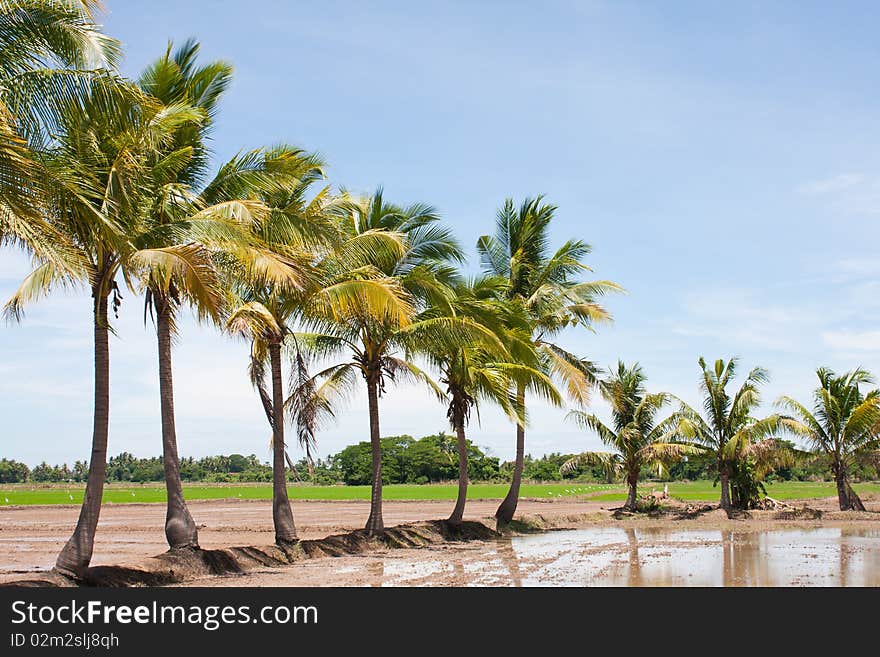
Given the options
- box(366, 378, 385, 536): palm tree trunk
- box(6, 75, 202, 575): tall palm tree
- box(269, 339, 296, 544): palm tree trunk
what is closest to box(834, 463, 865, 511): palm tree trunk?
box(366, 378, 385, 536): palm tree trunk

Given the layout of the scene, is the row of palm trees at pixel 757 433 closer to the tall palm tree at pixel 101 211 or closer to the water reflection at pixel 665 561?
the water reflection at pixel 665 561

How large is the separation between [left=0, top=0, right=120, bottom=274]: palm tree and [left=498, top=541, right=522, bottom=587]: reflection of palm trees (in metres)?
8.58

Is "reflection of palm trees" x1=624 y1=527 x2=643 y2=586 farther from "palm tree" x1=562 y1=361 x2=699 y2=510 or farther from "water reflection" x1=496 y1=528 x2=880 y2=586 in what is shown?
"palm tree" x1=562 y1=361 x2=699 y2=510

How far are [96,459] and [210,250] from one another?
3941mm

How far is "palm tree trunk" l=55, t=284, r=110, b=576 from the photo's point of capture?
13.1 m

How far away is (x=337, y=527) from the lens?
28.5 meters

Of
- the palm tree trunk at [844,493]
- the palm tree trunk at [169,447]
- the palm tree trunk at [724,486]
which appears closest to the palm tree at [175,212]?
the palm tree trunk at [169,447]

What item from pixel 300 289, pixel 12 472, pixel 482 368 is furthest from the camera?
pixel 12 472

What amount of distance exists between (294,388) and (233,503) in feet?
108

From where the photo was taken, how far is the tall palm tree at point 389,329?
67.7 ft

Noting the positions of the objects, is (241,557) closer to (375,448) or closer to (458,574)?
(458,574)

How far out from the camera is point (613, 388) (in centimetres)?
3130

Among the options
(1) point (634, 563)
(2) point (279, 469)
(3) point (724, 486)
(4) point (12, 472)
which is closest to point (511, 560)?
(1) point (634, 563)
